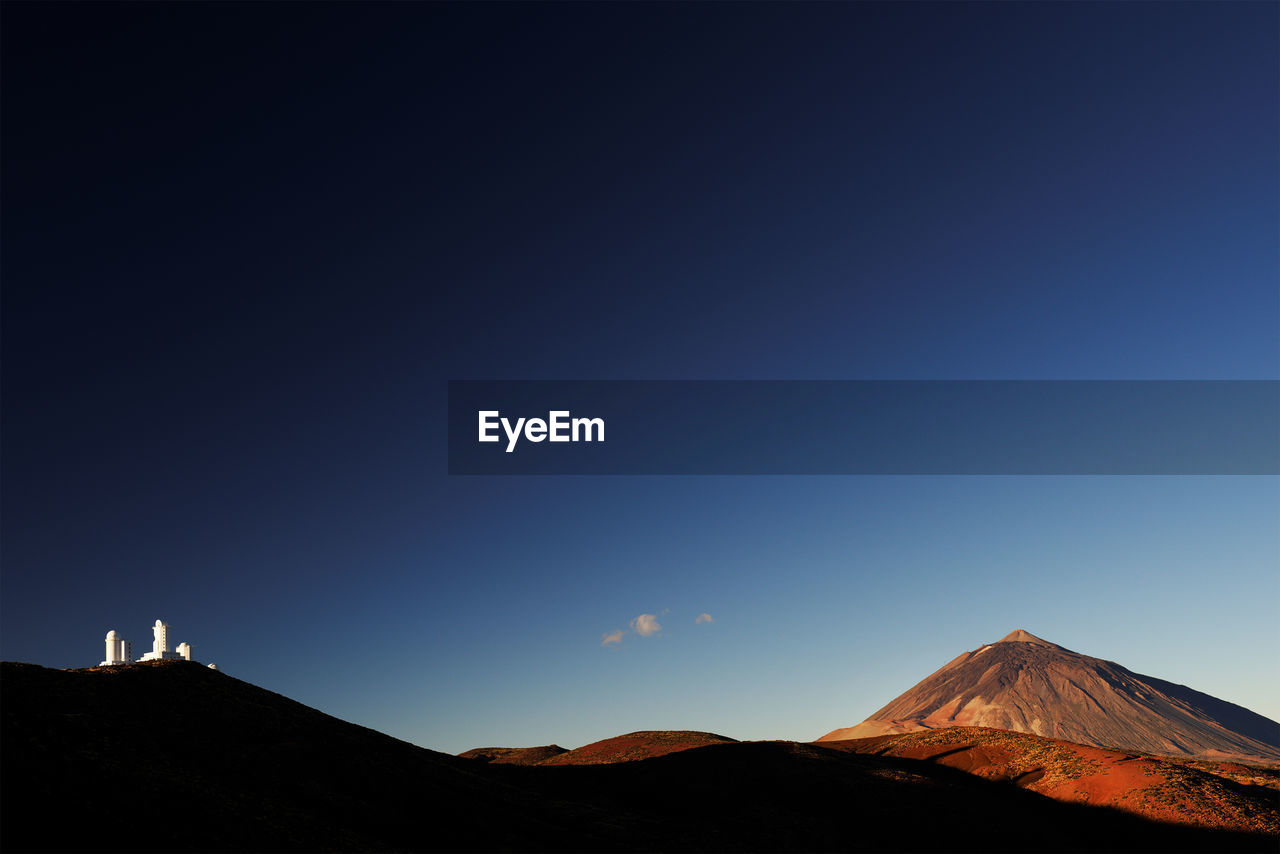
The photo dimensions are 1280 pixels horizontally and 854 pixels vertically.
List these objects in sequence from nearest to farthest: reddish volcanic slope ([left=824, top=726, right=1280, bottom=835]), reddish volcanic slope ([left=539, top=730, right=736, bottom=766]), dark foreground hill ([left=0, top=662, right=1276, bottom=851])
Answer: dark foreground hill ([left=0, top=662, right=1276, bottom=851]) → reddish volcanic slope ([left=824, top=726, right=1280, bottom=835]) → reddish volcanic slope ([left=539, top=730, right=736, bottom=766])

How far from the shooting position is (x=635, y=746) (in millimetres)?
86375

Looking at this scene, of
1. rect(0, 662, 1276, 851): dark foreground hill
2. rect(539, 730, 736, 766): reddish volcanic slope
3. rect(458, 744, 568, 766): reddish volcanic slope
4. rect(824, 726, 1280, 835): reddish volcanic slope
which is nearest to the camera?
rect(0, 662, 1276, 851): dark foreground hill

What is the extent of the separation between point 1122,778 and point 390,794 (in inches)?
2239

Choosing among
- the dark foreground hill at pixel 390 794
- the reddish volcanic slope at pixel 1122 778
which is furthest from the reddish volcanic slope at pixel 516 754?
the reddish volcanic slope at pixel 1122 778

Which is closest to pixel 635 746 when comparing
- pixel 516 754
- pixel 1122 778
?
pixel 516 754

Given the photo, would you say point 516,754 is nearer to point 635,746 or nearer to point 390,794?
point 635,746

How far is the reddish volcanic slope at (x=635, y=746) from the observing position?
80.1m

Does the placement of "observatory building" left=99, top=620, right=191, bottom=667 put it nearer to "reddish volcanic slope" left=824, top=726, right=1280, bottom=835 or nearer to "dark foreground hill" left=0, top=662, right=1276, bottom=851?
"dark foreground hill" left=0, top=662, right=1276, bottom=851

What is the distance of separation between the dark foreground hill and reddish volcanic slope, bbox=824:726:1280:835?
1.56m

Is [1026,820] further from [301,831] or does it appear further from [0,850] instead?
[0,850]

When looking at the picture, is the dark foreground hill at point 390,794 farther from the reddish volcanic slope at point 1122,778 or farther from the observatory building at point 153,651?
the observatory building at point 153,651

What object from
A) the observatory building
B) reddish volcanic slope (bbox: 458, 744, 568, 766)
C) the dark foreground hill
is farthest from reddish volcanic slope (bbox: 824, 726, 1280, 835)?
the observatory building

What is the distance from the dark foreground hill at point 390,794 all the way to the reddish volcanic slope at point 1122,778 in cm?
156

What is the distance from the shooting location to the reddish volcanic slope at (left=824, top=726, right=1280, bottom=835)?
2271 inches
